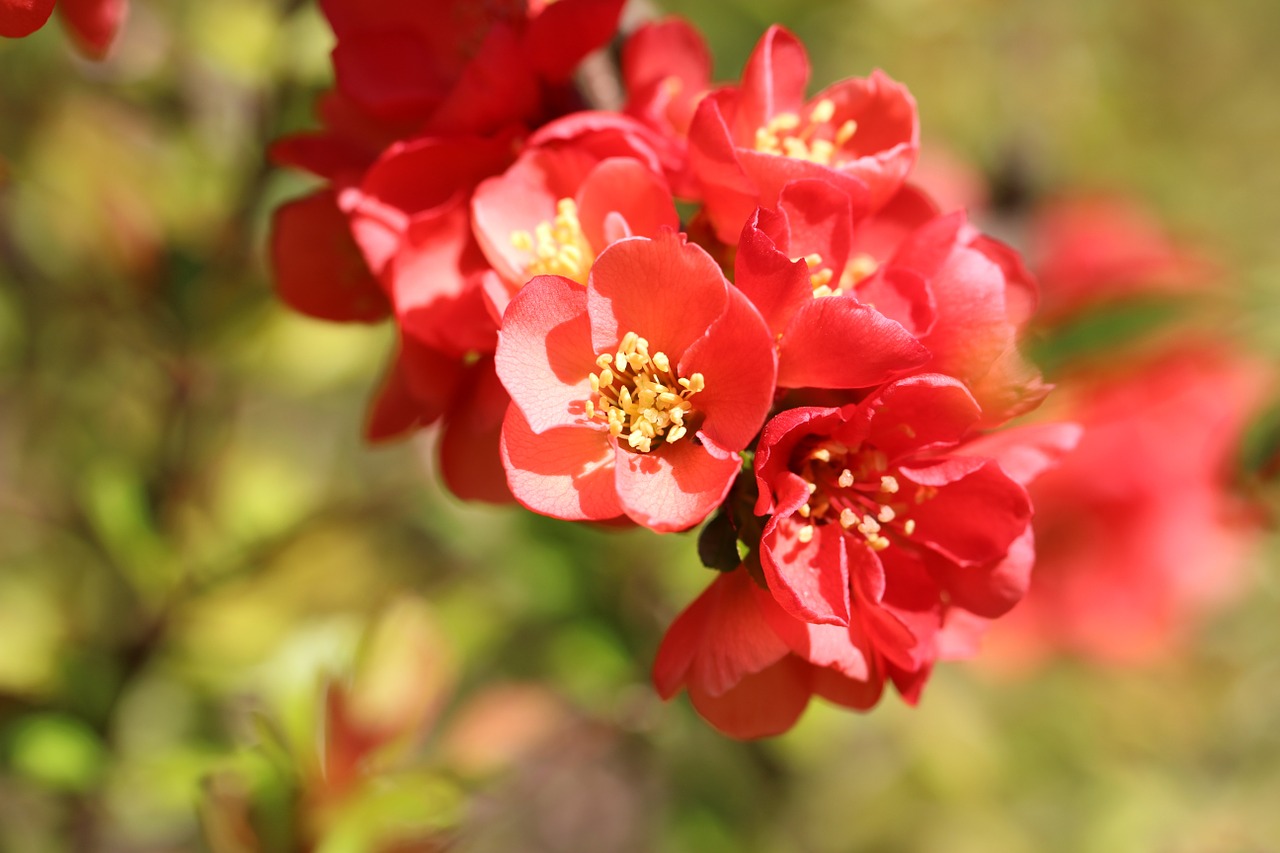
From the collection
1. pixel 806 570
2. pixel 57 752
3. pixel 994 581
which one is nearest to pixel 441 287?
pixel 806 570

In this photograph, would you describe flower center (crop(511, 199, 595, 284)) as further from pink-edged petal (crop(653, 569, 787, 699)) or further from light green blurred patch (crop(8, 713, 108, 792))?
light green blurred patch (crop(8, 713, 108, 792))

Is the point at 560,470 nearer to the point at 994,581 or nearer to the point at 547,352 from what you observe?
the point at 547,352

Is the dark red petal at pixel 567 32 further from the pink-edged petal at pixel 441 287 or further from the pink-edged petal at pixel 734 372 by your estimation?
the pink-edged petal at pixel 734 372

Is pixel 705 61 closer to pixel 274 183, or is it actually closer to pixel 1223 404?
pixel 274 183

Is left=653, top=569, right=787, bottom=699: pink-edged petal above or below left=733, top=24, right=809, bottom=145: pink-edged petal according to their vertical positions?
below

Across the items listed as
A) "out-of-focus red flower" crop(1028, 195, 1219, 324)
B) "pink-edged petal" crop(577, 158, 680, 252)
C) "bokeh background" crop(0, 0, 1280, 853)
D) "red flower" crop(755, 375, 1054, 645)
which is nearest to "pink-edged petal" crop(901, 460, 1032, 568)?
"red flower" crop(755, 375, 1054, 645)

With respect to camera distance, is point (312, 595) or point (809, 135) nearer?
point (809, 135)

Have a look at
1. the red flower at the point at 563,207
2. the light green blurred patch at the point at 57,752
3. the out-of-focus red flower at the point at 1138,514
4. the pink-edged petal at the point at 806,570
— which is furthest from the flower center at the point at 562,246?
the out-of-focus red flower at the point at 1138,514
